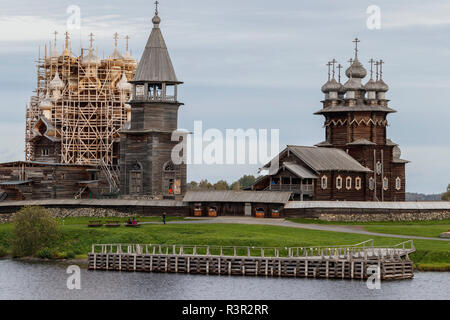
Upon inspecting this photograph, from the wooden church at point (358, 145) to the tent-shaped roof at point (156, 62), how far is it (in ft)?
42.0

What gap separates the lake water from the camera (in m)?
56.9

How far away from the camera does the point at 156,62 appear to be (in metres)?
93.3

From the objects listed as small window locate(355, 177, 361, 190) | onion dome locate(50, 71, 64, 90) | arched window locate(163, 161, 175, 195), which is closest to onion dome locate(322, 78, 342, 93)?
small window locate(355, 177, 361, 190)

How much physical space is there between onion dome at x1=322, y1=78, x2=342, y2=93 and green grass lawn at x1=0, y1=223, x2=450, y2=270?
91.7 ft

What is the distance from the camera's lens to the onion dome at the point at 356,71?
10294 centimetres

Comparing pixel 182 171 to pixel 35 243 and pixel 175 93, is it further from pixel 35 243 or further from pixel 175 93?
pixel 35 243

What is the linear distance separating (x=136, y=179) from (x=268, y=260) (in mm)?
32046

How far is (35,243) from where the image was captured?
243 ft

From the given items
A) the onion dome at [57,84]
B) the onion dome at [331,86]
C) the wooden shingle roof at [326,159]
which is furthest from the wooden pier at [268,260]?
the onion dome at [57,84]

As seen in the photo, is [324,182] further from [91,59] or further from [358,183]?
[91,59]

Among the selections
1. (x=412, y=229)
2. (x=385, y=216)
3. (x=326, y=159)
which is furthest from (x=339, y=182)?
(x=412, y=229)

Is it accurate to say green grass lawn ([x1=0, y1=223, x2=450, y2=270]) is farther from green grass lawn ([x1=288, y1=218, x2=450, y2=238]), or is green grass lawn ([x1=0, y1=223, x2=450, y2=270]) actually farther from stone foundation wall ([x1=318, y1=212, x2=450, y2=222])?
stone foundation wall ([x1=318, y1=212, x2=450, y2=222])

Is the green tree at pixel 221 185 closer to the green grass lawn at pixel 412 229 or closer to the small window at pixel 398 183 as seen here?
the small window at pixel 398 183
